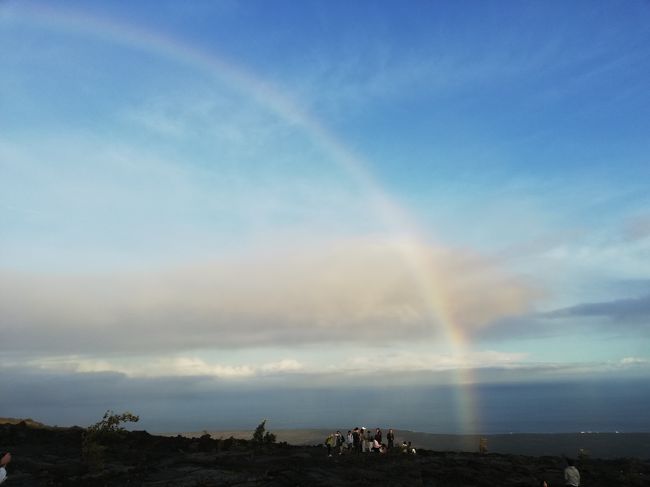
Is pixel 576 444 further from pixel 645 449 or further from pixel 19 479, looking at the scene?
pixel 19 479

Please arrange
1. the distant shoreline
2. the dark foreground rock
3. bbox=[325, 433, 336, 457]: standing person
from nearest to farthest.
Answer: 1. the dark foreground rock
2. bbox=[325, 433, 336, 457]: standing person
3. the distant shoreline

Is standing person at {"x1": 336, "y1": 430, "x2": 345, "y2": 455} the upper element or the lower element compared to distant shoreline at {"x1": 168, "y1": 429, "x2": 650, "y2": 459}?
upper

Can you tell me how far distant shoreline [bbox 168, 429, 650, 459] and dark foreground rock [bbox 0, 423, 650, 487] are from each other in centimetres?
1520

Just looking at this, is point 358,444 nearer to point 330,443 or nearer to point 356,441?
point 356,441

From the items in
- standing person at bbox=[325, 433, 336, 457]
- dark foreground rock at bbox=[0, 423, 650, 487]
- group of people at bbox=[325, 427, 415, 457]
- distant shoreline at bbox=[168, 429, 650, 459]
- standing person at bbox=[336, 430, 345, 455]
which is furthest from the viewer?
distant shoreline at bbox=[168, 429, 650, 459]

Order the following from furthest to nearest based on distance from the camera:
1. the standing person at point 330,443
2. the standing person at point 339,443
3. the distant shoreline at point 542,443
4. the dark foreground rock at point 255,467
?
the distant shoreline at point 542,443 → the standing person at point 339,443 → the standing person at point 330,443 → the dark foreground rock at point 255,467

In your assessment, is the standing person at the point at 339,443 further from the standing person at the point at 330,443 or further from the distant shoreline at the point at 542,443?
the distant shoreline at the point at 542,443

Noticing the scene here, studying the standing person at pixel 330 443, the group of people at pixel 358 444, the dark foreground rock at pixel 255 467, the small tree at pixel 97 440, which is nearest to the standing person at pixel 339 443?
the group of people at pixel 358 444

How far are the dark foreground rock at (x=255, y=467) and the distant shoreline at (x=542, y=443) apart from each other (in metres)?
15.2

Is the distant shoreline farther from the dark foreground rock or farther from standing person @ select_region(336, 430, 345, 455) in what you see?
standing person @ select_region(336, 430, 345, 455)

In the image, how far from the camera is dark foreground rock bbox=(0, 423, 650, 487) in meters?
27.6

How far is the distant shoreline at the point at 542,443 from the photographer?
59500mm

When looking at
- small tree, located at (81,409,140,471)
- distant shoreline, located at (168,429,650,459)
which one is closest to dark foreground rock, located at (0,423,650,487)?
small tree, located at (81,409,140,471)

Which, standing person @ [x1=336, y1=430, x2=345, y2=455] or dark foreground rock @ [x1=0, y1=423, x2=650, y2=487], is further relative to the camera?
standing person @ [x1=336, y1=430, x2=345, y2=455]
